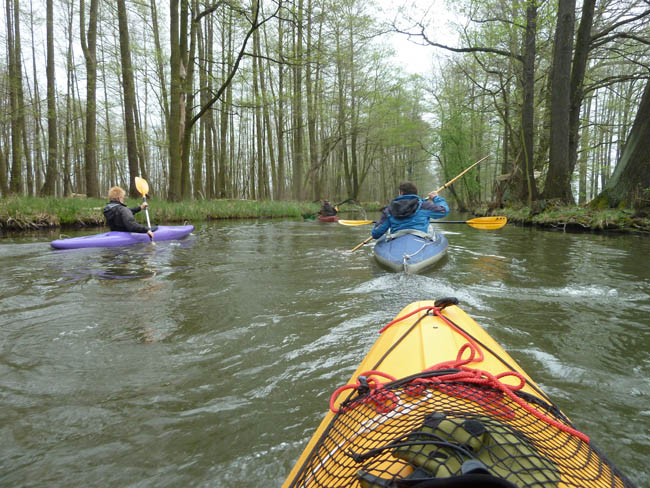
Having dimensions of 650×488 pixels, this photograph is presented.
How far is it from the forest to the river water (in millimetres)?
6678

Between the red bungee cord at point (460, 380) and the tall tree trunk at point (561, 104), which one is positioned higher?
the tall tree trunk at point (561, 104)

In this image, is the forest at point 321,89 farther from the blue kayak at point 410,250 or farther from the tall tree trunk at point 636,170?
the blue kayak at point 410,250

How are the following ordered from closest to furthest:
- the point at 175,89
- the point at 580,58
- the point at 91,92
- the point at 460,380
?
the point at 460,380 → the point at 580,58 → the point at 175,89 → the point at 91,92

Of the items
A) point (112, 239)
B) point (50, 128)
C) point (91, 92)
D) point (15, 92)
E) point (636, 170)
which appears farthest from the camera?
point (50, 128)

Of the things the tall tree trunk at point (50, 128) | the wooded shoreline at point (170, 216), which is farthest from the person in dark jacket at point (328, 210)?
the tall tree trunk at point (50, 128)

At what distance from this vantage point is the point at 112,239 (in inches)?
257

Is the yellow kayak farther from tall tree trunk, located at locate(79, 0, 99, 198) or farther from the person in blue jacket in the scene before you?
tall tree trunk, located at locate(79, 0, 99, 198)

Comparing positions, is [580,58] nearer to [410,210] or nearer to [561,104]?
[561,104]

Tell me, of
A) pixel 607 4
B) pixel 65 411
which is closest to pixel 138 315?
pixel 65 411

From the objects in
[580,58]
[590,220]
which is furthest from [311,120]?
[590,220]

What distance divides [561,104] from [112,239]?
1114 cm

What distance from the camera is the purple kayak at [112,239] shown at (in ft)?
19.9

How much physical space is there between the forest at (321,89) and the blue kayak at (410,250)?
601 centimetres

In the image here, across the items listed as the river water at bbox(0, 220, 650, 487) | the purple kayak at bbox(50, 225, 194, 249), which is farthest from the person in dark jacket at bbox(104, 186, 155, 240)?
the river water at bbox(0, 220, 650, 487)
